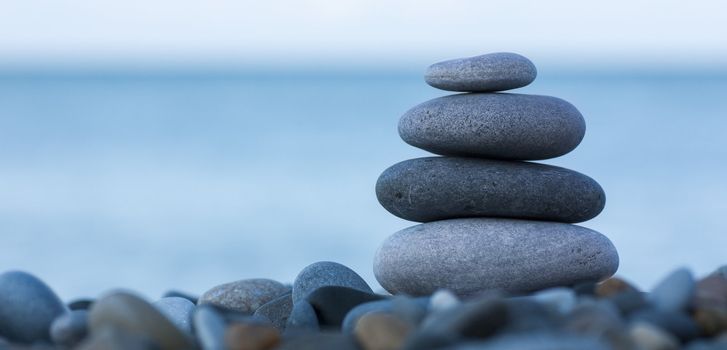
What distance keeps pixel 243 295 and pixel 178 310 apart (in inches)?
32.7

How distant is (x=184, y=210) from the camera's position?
58.6 feet

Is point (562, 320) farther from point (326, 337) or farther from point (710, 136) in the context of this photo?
point (710, 136)

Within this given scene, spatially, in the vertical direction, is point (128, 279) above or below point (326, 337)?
below

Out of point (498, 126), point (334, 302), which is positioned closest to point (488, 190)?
point (498, 126)

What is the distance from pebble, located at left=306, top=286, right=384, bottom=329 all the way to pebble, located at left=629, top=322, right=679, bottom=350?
192cm

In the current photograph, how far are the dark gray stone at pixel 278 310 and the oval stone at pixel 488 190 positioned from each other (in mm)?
814

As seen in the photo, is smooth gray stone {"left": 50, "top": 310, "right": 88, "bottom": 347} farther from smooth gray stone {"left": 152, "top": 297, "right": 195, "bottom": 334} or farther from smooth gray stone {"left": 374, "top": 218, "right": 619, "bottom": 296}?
smooth gray stone {"left": 374, "top": 218, "right": 619, "bottom": 296}

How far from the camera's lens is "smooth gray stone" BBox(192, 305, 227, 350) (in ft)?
12.1

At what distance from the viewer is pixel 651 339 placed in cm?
335

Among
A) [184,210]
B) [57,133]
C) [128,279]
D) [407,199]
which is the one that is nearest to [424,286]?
[407,199]

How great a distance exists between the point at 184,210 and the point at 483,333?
14.8m

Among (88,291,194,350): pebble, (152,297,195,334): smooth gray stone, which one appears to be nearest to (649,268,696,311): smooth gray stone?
(88,291,194,350): pebble

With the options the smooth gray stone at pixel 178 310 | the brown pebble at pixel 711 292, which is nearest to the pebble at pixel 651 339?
the brown pebble at pixel 711 292

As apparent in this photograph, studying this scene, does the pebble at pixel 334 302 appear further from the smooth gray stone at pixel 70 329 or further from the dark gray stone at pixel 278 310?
the smooth gray stone at pixel 70 329
